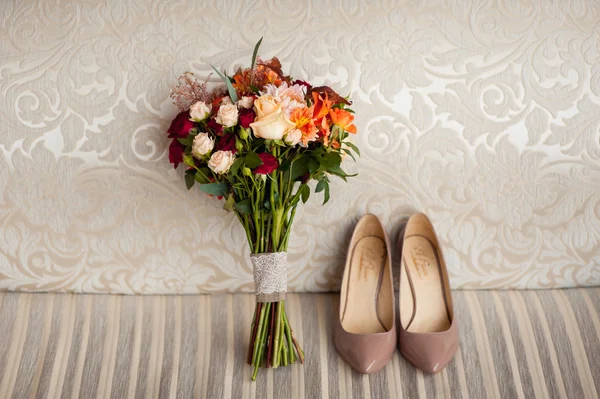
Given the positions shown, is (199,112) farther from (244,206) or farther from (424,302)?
(424,302)

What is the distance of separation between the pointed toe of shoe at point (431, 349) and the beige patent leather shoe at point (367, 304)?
0.05m

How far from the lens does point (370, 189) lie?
54.4 inches

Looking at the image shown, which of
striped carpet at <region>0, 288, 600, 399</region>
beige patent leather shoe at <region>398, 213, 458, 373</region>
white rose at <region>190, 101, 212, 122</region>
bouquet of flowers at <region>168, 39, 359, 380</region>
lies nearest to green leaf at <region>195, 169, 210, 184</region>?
bouquet of flowers at <region>168, 39, 359, 380</region>

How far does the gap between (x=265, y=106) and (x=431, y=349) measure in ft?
2.22

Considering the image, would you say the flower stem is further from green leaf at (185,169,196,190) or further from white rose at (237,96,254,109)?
white rose at (237,96,254,109)

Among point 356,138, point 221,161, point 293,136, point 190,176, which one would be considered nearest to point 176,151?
point 190,176

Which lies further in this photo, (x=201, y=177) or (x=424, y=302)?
(x=424, y=302)

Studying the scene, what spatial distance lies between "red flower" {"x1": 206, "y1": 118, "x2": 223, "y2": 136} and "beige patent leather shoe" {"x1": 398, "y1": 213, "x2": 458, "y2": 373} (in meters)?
0.56

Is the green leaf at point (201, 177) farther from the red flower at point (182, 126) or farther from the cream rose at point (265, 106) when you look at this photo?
the cream rose at point (265, 106)

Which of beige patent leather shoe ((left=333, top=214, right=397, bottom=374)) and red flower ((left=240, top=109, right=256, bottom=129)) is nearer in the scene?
red flower ((left=240, top=109, right=256, bottom=129))

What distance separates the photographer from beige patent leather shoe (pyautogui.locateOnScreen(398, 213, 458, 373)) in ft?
4.11

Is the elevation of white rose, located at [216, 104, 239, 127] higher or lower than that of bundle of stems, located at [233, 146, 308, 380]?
higher

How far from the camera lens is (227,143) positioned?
1.10m

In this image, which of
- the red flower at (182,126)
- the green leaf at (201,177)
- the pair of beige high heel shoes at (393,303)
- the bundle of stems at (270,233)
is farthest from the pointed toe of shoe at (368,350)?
the red flower at (182,126)
